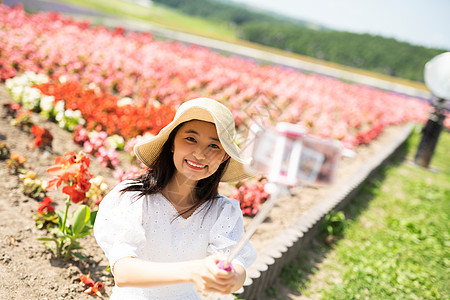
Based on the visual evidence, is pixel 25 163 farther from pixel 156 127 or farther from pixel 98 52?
pixel 98 52

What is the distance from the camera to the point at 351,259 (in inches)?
133

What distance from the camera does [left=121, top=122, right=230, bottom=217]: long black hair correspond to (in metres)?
1.51

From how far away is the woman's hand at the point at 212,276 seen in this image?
1074mm

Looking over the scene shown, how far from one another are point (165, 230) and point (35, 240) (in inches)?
49.8

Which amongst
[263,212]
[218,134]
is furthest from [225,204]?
[263,212]

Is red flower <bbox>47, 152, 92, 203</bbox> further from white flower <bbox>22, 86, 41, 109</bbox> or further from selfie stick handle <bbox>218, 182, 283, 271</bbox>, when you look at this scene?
white flower <bbox>22, 86, 41, 109</bbox>

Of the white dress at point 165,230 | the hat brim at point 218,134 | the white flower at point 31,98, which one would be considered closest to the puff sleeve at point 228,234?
the white dress at point 165,230

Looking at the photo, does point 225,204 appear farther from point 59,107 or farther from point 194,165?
point 59,107

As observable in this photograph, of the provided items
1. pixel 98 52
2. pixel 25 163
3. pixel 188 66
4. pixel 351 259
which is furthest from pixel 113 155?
pixel 188 66

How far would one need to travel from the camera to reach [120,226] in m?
1.36

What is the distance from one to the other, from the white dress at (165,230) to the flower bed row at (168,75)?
3212mm

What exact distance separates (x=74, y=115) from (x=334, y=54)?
42864mm

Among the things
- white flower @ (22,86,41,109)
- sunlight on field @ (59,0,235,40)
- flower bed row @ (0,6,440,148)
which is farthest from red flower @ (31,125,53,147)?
sunlight on field @ (59,0,235,40)

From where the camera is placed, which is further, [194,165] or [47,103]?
[47,103]
